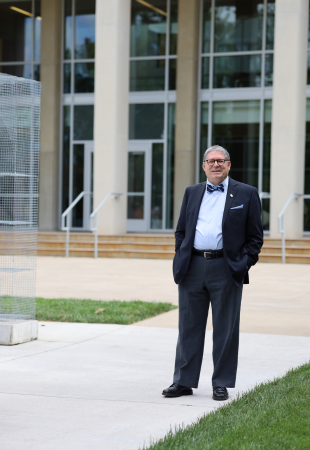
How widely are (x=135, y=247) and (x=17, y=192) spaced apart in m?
11.0

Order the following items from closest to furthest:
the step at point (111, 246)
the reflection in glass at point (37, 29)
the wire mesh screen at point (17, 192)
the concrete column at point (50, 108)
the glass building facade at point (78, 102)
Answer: the wire mesh screen at point (17, 192) < the step at point (111, 246) < the concrete column at point (50, 108) < the glass building facade at point (78, 102) < the reflection in glass at point (37, 29)

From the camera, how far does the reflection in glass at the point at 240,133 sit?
71.3ft

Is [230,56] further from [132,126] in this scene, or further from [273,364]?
[273,364]

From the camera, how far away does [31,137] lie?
24.6 ft

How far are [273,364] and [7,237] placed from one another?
3.07m

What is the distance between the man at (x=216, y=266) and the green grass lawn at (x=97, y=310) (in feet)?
11.5

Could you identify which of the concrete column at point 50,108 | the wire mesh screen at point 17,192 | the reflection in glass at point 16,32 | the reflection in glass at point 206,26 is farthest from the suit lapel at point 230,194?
the reflection in glass at point 16,32

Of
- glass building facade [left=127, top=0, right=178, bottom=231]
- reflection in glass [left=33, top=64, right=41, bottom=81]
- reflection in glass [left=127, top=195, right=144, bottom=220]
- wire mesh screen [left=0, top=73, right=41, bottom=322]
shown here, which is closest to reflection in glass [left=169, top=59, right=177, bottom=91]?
glass building facade [left=127, top=0, right=178, bottom=231]

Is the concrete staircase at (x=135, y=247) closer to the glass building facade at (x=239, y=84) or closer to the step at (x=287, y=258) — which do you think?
the step at (x=287, y=258)

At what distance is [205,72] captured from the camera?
73.4ft

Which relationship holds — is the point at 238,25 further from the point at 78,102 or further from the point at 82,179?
the point at 82,179

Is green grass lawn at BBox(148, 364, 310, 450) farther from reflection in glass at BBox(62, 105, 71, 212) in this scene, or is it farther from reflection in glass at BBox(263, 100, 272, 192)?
reflection in glass at BBox(62, 105, 71, 212)

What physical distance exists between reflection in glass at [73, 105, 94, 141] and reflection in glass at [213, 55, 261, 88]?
174 inches

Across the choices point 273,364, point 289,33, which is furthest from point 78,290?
point 289,33
